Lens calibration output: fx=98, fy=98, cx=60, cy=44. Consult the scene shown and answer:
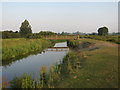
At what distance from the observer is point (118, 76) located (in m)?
8.11

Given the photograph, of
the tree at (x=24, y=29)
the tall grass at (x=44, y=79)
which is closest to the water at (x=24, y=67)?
the tall grass at (x=44, y=79)

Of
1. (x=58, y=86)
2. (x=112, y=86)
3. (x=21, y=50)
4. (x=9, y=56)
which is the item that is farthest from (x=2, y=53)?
(x=112, y=86)

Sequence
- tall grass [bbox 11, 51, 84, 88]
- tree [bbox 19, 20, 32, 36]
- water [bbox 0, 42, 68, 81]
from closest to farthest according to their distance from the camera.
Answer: tall grass [bbox 11, 51, 84, 88] < water [bbox 0, 42, 68, 81] < tree [bbox 19, 20, 32, 36]

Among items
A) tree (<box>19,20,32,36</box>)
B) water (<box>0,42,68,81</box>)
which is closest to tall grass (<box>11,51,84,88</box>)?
water (<box>0,42,68,81</box>)

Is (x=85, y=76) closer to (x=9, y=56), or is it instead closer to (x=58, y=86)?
(x=58, y=86)

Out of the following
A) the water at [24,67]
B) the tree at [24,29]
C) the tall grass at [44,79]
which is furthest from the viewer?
the tree at [24,29]

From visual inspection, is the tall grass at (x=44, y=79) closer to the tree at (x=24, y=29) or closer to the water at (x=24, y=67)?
the water at (x=24, y=67)

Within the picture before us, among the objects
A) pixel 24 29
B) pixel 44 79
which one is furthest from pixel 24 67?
pixel 24 29

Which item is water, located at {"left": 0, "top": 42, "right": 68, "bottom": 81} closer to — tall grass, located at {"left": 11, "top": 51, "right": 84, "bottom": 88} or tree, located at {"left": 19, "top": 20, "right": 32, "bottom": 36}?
tall grass, located at {"left": 11, "top": 51, "right": 84, "bottom": 88}

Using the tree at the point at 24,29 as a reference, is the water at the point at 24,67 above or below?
below

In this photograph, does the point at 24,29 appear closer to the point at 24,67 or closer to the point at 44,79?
the point at 24,67

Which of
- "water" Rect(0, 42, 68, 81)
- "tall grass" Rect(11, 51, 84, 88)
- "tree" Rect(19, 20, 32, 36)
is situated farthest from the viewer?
"tree" Rect(19, 20, 32, 36)

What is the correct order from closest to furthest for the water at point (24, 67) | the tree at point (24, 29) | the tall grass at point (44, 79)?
1. the tall grass at point (44, 79)
2. the water at point (24, 67)
3. the tree at point (24, 29)

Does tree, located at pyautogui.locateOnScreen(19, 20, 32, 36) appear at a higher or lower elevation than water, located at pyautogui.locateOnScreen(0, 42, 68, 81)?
higher
